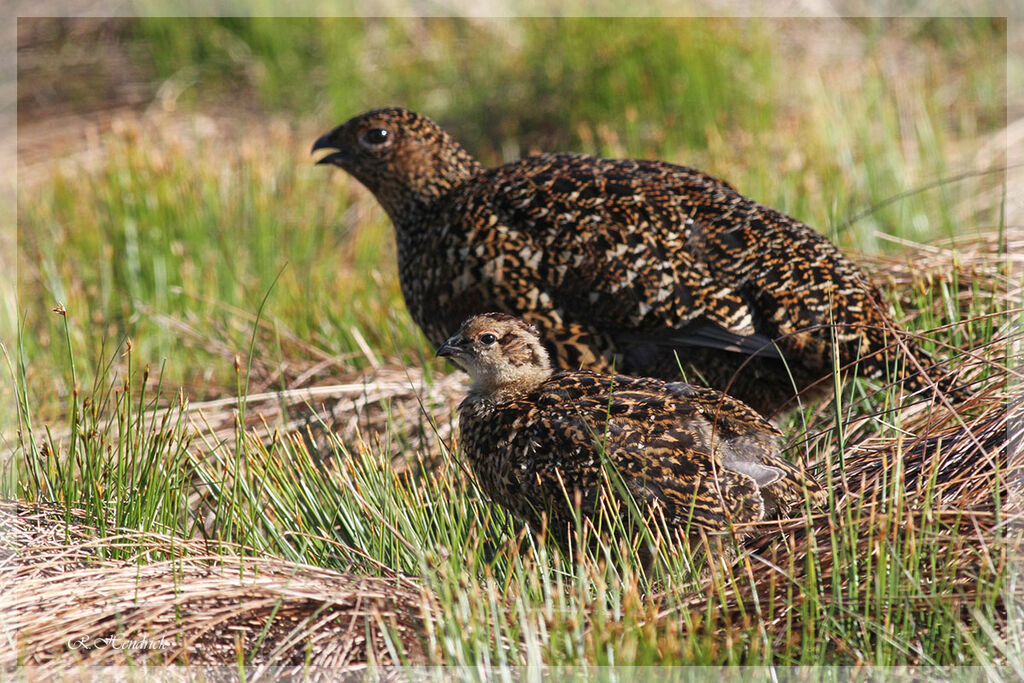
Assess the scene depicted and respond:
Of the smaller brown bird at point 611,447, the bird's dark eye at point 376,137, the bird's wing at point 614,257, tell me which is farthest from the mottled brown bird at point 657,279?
the bird's dark eye at point 376,137

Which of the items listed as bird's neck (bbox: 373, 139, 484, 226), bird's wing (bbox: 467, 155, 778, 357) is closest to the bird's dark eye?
bird's neck (bbox: 373, 139, 484, 226)

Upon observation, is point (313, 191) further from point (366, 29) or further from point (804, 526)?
point (804, 526)

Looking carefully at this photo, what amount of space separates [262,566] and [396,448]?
60.4 inches

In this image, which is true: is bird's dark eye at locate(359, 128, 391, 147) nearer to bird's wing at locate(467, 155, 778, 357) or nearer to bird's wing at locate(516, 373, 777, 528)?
bird's wing at locate(467, 155, 778, 357)

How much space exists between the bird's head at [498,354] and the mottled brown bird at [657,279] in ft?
1.27

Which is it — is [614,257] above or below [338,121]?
below

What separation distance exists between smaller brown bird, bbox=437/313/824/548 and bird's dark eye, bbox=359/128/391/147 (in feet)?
5.49

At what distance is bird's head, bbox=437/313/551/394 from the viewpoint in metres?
3.44

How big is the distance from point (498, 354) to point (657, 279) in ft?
2.25

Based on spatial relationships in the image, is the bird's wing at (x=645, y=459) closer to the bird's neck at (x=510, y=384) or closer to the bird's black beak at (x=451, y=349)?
the bird's neck at (x=510, y=384)

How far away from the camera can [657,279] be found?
375cm

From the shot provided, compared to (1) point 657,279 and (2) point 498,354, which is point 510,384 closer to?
(2) point 498,354

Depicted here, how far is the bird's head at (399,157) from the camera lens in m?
4.80

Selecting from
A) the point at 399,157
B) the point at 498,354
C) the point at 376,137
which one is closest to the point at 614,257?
the point at 498,354
